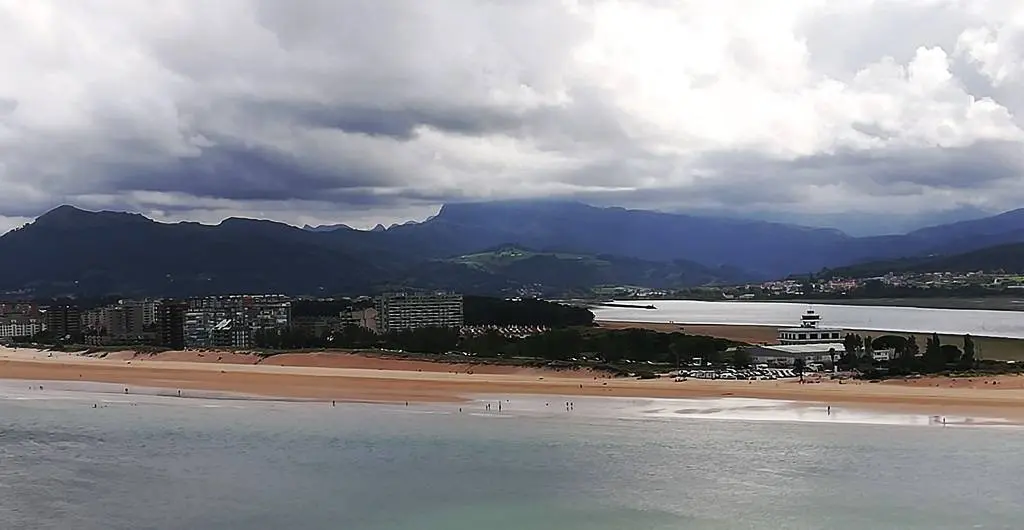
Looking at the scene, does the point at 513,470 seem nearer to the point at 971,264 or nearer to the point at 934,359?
the point at 934,359

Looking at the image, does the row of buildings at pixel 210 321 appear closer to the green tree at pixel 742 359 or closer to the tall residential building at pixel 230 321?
the tall residential building at pixel 230 321

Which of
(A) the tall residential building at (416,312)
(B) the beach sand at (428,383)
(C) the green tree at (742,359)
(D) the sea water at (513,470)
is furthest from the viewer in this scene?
(A) the tall residential building at (416,312)

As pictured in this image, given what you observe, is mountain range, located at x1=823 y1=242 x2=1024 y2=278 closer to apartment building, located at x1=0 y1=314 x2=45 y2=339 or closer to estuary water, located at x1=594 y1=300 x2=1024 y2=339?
estuary water, located at x1=594 y1=300 x2=1024 y2=339

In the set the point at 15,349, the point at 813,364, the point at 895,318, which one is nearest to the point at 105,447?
the point at 813,364

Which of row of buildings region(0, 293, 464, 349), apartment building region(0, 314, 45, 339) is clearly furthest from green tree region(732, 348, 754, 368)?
apartment building region(0, 314, 45, 339)

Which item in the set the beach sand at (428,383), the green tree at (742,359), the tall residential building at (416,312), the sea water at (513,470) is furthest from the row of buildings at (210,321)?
the sea water at (513,470)

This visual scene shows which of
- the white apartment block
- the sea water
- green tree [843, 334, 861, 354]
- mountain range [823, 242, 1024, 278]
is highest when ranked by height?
mountain range [823, 242, 1024, 278]

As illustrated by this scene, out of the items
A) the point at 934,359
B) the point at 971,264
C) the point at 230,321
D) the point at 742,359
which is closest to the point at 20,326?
the point at 230,321
